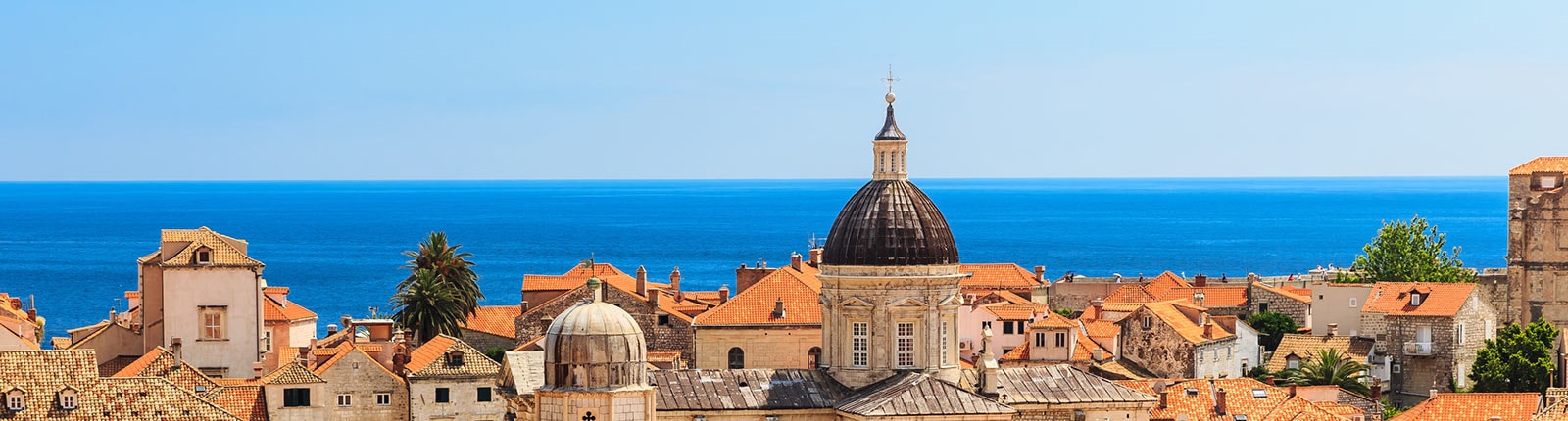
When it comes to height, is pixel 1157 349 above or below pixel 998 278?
below

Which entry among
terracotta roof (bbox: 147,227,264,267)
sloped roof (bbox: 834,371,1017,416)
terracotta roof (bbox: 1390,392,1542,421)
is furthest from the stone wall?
sloped roof (bbox: 834,371,1017,416)

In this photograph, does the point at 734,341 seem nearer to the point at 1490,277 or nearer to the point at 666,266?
the point at 1490,277

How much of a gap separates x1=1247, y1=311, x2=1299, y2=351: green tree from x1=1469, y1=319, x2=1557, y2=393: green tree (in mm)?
12677

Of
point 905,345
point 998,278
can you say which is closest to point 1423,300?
point 998,278

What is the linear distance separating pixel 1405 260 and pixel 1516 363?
26.7m

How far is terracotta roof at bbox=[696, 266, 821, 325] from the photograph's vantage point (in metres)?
70.3

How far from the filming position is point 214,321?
233 ft

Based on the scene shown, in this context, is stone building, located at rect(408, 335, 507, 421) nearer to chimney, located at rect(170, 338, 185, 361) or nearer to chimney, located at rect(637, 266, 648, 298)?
chimney, located at rect(170, 338, 185, 361)

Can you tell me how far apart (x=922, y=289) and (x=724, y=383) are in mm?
4696

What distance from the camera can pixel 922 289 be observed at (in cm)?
4956

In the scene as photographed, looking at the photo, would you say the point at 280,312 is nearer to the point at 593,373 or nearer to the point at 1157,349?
the point at 1157,349

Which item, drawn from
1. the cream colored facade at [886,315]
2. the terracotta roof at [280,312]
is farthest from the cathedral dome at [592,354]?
the terracotta roof at [280,312]

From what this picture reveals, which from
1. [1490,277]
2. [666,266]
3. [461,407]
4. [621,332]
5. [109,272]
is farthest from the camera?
[666,266]

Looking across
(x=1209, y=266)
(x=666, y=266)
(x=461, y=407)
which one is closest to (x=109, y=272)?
(x=666, y=266)
